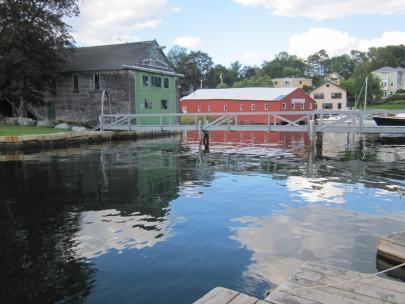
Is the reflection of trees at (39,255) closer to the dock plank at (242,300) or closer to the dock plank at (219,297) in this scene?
the dock plank at (219,297)

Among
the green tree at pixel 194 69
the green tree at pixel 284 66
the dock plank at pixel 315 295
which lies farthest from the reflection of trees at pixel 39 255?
the green tree at pixel 284 66

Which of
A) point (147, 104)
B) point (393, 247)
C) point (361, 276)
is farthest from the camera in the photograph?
point (147, 104)

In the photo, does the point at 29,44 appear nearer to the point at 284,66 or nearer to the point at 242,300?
the point at 242,300

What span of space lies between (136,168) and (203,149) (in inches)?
342

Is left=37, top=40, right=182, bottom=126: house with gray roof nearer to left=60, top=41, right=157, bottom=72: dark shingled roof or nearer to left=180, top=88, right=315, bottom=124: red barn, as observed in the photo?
left=60, top=41, right=157, bottom=72: dark shingled roof

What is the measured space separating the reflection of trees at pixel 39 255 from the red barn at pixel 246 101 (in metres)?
46.7

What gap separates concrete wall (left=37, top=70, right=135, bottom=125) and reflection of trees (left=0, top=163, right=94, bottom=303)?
24685 millimetres

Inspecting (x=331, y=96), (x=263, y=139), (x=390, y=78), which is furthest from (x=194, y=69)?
(x=263, y=139)

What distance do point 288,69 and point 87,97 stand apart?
102689mm

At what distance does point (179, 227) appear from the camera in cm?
866

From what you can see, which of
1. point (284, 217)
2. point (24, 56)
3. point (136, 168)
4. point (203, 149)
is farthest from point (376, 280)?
point (24, 56)

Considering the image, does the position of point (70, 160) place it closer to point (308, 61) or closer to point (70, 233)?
point (70, 233)

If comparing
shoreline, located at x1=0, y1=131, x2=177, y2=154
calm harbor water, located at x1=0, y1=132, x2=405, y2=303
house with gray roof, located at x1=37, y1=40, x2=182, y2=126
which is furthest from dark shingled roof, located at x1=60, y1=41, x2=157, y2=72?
calm harbor water, located at x1=0, y1=132, x2=405, y2=303

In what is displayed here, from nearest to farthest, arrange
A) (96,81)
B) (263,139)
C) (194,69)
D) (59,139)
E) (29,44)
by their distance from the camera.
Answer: (59,139), (29,44), (263,139), (96,81), (194,69)
